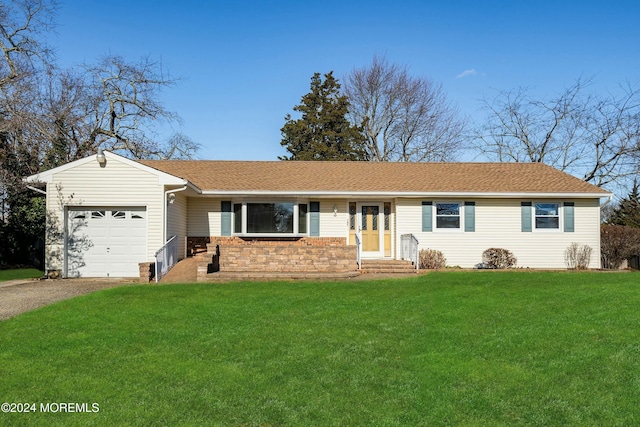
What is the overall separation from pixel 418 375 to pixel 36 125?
16.4 m

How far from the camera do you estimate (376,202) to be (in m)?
18.6

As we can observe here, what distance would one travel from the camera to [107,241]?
1552cm

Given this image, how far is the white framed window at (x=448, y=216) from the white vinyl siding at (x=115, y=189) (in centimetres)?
952

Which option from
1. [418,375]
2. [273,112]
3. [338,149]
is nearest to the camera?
[418,375]

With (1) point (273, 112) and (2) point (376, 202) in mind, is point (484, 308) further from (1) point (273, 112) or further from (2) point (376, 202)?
(1) point (273, 112)

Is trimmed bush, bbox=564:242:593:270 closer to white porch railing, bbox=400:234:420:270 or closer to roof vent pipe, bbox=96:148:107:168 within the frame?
white porch railing, bbox=400:234:420:270

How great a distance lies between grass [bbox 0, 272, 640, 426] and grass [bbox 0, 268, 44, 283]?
7.72 metres

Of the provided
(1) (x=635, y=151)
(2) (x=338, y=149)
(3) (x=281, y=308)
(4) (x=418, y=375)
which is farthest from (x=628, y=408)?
(2) (x=338, y=149)

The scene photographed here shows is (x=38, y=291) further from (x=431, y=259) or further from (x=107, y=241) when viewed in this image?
(x=431, y=259)

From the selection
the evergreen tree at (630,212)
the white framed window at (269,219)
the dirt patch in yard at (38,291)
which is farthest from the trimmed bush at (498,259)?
the dirt patch in yard at (38,291)

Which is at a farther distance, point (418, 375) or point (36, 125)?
point (36, 125)

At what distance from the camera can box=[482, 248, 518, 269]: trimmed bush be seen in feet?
58.7

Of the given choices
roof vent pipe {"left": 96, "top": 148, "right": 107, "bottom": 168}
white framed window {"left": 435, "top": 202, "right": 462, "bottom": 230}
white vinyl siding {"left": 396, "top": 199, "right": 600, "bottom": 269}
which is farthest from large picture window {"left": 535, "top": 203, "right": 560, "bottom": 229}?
roof vent pipe {"left": 96, "top": 148, "right": 107, "bottom": 168}

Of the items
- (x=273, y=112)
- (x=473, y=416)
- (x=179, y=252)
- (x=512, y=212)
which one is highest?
(x=273, y=112)
